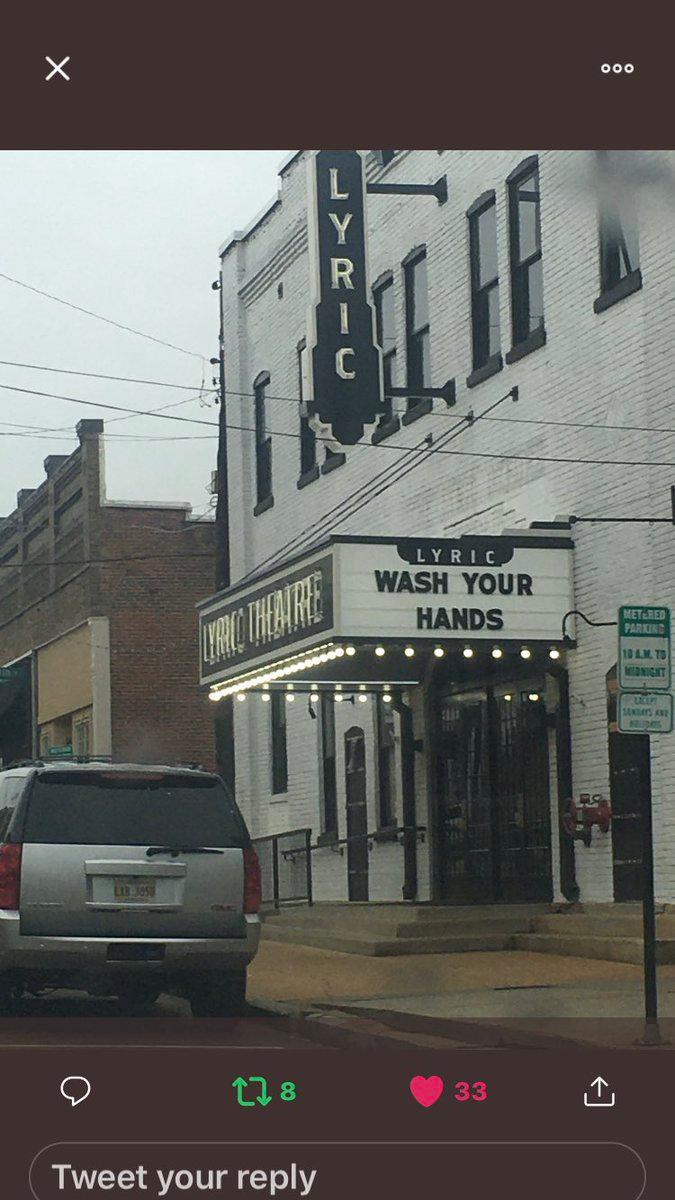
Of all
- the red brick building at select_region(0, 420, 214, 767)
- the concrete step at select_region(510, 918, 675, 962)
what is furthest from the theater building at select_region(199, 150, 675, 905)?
the red brick building at select_region(0, 420, 214, 767)

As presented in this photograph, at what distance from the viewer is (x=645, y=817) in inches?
407

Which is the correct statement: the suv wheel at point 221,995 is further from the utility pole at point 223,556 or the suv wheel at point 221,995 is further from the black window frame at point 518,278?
the utility pole at point 223,556

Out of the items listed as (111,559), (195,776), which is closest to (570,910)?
(195,776)

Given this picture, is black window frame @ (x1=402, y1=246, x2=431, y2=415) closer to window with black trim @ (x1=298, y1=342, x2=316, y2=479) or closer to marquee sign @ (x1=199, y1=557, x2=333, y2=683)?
marquee sign @ (x1=199, y1=557, x2=333, y2=683)

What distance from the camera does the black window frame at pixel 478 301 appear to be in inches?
810

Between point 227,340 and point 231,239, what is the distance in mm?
1582

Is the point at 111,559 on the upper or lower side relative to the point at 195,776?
upper

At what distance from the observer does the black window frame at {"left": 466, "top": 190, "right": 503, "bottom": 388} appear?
2058 cm

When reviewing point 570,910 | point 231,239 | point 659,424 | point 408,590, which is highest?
point 231,239

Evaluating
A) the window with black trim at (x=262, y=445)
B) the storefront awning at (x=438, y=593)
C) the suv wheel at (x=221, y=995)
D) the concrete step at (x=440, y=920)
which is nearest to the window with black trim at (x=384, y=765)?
the concrete step at (x=440, y=920)

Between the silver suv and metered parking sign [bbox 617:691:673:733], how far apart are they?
3.59 meters

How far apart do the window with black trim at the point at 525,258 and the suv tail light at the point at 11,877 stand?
9175 millimetres

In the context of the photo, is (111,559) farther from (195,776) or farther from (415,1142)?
(415,1142)
